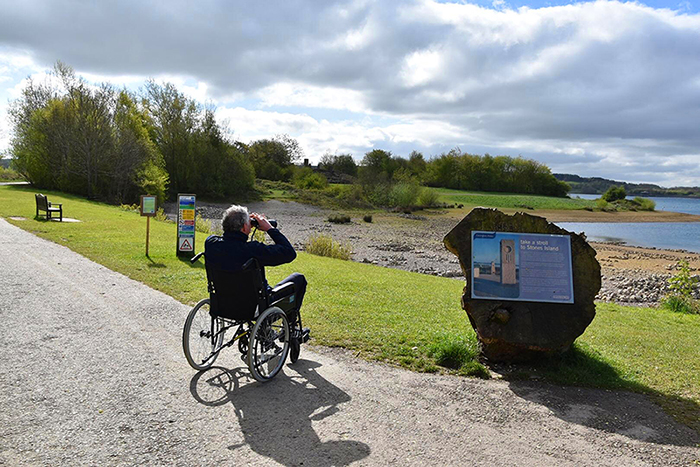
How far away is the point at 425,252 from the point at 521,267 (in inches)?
818

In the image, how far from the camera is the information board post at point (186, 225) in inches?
517

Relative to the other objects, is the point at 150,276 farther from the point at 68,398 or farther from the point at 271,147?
the point at 271,147

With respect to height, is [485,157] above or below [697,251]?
above

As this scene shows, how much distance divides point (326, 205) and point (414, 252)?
115 feet

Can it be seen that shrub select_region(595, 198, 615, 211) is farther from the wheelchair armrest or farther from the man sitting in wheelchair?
the man sitting in wheelchair

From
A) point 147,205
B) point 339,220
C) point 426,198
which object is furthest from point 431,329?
point 426,198

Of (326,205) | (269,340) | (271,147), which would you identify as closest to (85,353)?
(269,340)

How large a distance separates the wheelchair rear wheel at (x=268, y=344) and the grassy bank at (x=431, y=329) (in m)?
1.23

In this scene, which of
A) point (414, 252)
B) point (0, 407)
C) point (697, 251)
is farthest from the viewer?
point (697, 251)

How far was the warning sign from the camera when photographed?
13.3 m

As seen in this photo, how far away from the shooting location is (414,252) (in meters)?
26.2

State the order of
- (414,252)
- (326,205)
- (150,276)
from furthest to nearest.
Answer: (326,205) → (414,252) → (150,276)

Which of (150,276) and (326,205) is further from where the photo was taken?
(326,205)

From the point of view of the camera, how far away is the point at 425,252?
26.5 m
